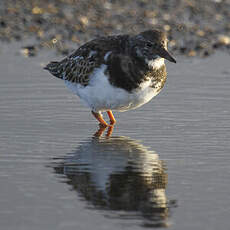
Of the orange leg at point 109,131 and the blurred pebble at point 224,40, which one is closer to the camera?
the orange leg at point 109,131

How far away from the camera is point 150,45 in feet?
33.9

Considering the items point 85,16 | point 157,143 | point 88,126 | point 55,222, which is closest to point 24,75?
point 88,126

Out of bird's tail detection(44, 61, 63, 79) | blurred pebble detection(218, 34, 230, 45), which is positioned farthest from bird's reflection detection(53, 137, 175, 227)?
blurred pebble detection(218, 34, 230, 45)

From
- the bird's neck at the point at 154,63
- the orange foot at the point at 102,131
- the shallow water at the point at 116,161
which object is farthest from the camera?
the orange foot at the point at 102,131

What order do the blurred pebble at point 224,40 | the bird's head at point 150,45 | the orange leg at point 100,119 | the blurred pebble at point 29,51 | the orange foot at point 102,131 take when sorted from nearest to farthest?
1. the bird's head at point 150,45
2. the orange foot at point 102,131
3. the orange leg at point 100,119
4. the blurred pebble at point 29,51
5. the blurred pebble at point 224,40

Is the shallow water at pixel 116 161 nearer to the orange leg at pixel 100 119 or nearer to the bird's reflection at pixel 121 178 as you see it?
the bird's reflection at pixel 121 178

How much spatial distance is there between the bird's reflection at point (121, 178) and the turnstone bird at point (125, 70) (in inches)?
26.2

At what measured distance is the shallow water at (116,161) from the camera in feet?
23.0

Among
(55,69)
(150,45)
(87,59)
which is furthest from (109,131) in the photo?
(55,69)

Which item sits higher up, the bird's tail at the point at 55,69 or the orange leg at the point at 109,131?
the bird's tail at the point at 55,69

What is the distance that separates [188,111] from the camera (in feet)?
38.6

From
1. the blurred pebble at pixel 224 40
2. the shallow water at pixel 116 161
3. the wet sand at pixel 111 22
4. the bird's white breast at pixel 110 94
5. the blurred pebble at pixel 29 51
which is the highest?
the bird's white breast at pixel 110 94

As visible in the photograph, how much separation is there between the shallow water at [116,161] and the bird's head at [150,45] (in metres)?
1.09

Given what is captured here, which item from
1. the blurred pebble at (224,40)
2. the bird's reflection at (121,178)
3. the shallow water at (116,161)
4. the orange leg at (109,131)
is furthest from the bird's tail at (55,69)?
the blurred pebble at (224,40)
